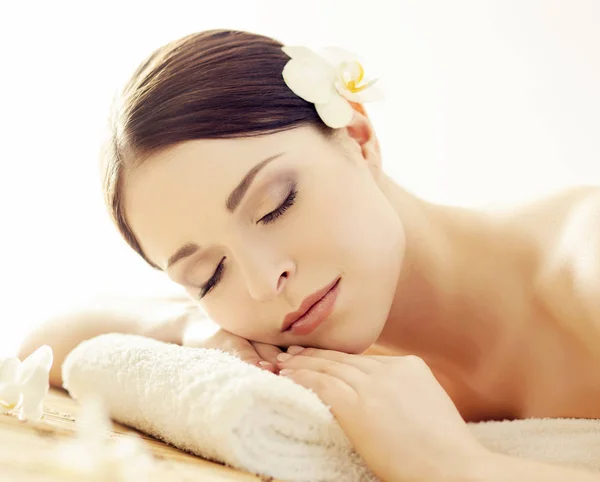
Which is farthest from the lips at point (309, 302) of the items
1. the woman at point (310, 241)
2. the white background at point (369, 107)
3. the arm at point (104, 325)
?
the white background at point (369, 107)

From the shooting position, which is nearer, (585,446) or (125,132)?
(585,446)

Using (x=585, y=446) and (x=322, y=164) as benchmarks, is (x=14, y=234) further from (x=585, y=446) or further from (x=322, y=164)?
(x=585, y=446)

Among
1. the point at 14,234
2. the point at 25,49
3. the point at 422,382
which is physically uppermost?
the point at 25,49

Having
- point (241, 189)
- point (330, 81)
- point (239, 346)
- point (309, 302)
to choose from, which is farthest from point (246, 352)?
point (330, 81)

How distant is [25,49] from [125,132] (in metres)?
1.73

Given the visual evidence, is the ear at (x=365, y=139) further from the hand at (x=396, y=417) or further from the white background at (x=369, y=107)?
the white background at (x=369, y=107)

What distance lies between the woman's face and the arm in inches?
16.2

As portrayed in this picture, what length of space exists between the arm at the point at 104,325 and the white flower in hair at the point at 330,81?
60 centimetres

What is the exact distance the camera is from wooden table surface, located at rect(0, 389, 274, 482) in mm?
506

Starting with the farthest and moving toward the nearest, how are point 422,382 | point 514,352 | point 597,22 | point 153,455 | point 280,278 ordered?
point 597,22 → point 514,352 → point 280,278 → point 422,382 → point 153,455

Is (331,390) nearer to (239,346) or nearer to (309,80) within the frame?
(239,346)

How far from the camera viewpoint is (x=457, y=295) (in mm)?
1271

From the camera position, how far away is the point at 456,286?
1.27m

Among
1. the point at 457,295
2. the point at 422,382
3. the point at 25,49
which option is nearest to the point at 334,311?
the point at 422,382
